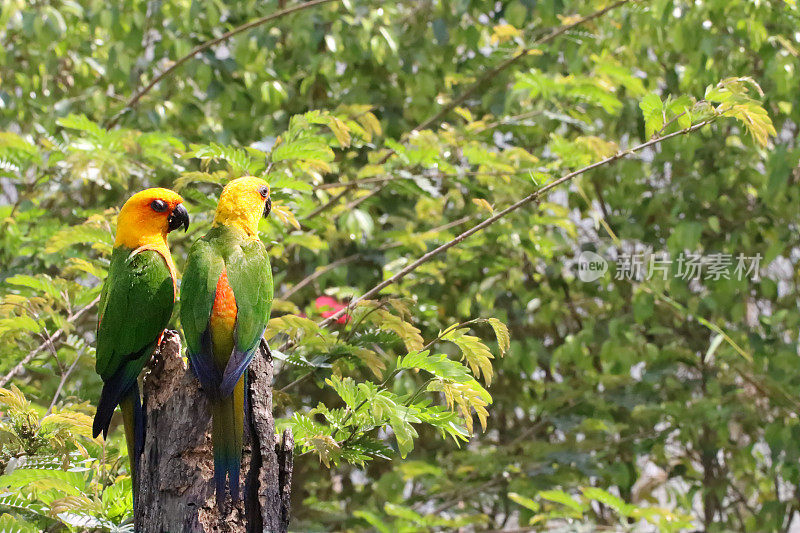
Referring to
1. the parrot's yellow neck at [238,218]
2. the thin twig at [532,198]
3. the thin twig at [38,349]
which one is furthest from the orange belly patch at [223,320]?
the thin twig at [38,349]

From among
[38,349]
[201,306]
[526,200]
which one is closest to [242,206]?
[201,306]

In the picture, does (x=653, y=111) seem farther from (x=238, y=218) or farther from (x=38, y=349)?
(x=38, y=349)

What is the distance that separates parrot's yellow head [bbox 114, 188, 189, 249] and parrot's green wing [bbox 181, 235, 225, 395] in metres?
0.20

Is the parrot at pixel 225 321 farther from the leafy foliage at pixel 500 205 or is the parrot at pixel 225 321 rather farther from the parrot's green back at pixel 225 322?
the leafy foliage at pixel 500 205

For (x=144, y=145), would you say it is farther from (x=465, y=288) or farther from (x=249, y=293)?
(x=465, y=288)

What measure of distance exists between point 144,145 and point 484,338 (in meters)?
1.78

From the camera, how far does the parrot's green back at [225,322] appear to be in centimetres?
132

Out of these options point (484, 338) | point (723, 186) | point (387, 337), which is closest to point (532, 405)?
point (484, 338)

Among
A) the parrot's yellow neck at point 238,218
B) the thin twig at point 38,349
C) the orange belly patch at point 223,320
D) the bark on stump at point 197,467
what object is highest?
the parrot's yellow neck at point 238,218

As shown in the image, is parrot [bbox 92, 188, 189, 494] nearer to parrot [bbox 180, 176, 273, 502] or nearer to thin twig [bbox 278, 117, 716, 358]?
parrot [bbox 180, 176, 273, 502]

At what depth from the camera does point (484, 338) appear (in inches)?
145

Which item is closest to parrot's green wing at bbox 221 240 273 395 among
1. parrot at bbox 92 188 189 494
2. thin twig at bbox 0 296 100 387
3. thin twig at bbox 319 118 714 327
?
parrot at bbox 92 188 189 494

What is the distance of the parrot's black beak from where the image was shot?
65.2 inches

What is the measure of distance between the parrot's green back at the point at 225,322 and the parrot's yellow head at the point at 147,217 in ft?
0.55
